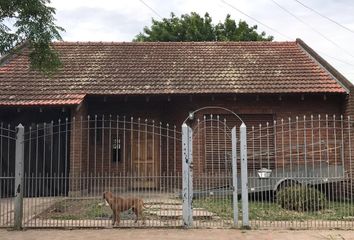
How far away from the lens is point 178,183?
13.8 meters

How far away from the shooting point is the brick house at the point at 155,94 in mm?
16562

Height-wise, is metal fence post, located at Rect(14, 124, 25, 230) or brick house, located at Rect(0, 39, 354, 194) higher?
brick house, located at Rect(0, 39, 354, 194)

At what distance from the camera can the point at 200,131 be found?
16641 millimetres

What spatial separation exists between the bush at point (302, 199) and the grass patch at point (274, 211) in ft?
0.55

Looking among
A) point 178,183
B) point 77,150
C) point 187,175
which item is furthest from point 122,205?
point 77,150

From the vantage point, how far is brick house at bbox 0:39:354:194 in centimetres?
1656

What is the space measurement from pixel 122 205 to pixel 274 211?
4038mm

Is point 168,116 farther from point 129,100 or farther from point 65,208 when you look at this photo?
point 65,208

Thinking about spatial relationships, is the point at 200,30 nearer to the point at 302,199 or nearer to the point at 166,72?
the point at 166,72

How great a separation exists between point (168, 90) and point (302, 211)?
6.26 meters

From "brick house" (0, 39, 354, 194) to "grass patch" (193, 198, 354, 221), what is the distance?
3.64 metres

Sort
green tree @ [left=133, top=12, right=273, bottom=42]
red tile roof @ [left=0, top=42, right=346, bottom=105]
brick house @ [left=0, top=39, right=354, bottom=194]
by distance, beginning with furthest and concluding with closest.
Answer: green tree @ [left=133, top=12, right=273, bottom=42] → red tile roof @ [left=0, top=42, right=346, bottom=105] → brick house @ [left=0, top=39, right=354, bottom=194]

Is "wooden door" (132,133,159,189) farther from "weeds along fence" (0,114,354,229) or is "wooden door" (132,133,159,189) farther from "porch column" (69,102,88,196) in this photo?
"porch column" (69,102,88,196)

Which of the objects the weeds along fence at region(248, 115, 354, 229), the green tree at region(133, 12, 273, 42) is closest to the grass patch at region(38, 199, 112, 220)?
the weeds along fence at region(248, 115, 354, 229)
